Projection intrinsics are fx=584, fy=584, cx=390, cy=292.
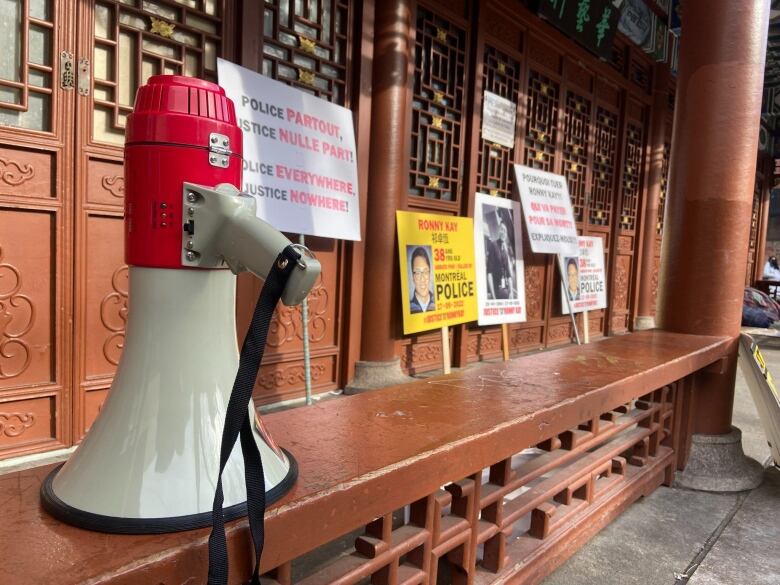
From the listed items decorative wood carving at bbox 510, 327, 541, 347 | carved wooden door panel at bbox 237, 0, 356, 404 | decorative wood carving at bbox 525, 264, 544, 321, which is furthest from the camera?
decorative wood carving at bbox 525, 264, 544, 321

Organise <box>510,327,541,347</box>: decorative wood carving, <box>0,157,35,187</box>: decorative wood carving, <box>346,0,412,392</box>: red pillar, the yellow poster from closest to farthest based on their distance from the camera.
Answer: <box>0,157,35,187</box>: decorative wood carving
<box>346,0,412,392</box>: red pillar
the yellow poster
<box>510,327,541,347</box>: decorative wood carving

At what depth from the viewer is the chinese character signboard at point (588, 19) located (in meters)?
5.58

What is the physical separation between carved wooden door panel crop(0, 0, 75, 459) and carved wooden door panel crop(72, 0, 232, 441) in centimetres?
6

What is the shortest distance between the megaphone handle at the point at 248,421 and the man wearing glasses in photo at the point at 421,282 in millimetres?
3421

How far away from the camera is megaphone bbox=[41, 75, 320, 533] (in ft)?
2.64

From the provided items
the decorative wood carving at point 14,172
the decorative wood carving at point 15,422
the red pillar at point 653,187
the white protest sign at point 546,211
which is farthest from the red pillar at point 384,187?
the red pillar at point 653,187

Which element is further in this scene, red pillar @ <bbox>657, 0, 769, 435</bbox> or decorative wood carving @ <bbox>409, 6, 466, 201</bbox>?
decorative wood carving @ <bbox>409, 6, 466, 201</bbox>

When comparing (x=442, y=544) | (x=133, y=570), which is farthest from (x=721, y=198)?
(x=133, y=570)

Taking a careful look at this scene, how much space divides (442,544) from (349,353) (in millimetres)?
2724

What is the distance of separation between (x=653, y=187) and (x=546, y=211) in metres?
3.44

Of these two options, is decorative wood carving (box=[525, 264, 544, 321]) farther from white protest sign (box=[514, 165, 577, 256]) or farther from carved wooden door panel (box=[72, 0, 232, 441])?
carved wooden door panel (box=[72, 0, 232, 441])

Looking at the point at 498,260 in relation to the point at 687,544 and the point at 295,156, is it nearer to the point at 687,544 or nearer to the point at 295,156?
the point at 295,156

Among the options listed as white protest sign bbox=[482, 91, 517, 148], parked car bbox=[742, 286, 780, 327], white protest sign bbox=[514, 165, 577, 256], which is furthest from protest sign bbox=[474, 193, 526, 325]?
parked car bbox=[742, 286, 780, 327]

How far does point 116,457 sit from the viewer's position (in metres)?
0.82
